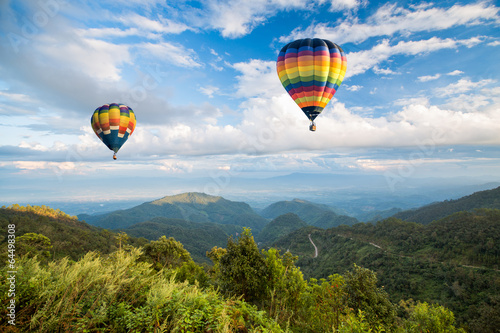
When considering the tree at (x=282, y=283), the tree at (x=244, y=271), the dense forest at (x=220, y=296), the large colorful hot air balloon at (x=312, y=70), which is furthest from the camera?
the large colorful hot air balloon at (x=312, y=70)

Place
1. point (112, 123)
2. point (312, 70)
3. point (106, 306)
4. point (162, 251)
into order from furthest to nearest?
point (162, 251), point (112, 123), point (312, 70), point (106, 306)

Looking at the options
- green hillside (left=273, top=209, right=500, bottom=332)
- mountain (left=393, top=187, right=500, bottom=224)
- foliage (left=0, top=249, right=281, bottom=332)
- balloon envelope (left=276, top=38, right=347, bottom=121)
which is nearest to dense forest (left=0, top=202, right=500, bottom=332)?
foliage (left=0, top=249, right=281, bottom=332)

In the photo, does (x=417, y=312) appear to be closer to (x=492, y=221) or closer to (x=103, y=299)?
(x=103, y=299)

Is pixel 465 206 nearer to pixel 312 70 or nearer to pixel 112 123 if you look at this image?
pixel 312 70

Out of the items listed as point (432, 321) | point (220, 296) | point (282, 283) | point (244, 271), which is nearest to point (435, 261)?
point (432, 321)

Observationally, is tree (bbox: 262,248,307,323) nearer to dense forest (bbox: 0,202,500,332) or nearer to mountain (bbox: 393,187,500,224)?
dense forest (bbox: 0,202,500,332)

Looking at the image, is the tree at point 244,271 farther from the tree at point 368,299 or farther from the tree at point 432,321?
the tree at point 432,321

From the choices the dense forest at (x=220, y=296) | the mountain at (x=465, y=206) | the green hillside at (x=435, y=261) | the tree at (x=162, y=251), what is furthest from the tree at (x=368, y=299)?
the mountain at (x=465, y=206)

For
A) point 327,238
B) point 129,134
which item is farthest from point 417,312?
point 327,238
